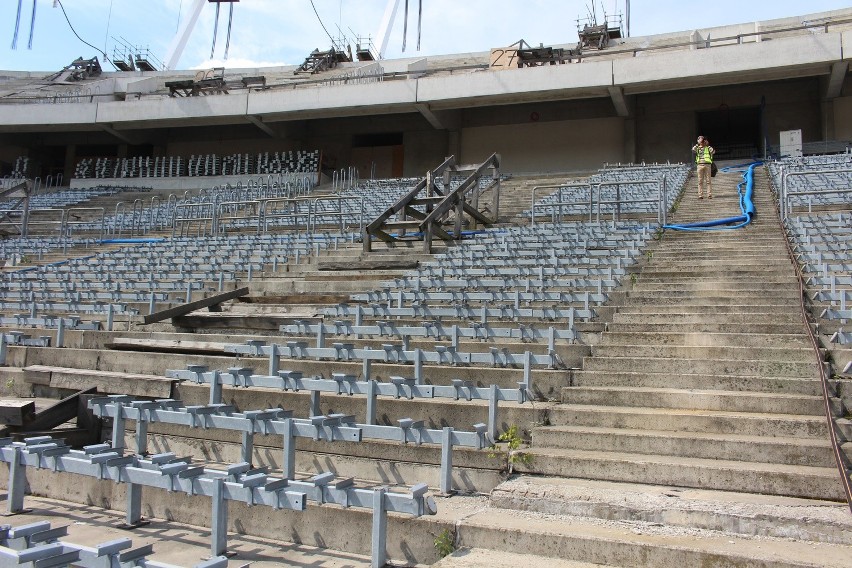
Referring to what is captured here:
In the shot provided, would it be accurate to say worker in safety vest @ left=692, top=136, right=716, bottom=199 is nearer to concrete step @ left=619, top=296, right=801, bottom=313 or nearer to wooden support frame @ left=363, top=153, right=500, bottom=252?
wooden support frame @ left=363, top=153, right=500, bottom=252

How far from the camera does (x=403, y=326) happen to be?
6.63m

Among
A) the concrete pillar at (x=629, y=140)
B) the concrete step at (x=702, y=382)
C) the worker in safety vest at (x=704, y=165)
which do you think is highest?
the concrete pillar at (x=629, y=140)

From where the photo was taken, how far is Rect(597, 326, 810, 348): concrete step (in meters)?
5.31

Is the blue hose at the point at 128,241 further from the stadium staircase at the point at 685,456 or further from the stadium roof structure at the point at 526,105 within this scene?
the stadium staircase at the point at 685,456

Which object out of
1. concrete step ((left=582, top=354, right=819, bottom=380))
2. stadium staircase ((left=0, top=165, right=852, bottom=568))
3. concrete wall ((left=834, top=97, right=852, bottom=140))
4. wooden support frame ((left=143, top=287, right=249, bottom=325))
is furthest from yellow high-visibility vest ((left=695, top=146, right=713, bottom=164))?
concrete wall ((left=834, top=97, right=852, bottom=140))

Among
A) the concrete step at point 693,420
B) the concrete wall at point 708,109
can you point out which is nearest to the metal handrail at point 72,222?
the concrete step at point 693,420

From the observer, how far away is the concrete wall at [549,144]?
2359 centimetres

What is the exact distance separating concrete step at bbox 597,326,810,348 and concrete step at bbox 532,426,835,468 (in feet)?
4.88

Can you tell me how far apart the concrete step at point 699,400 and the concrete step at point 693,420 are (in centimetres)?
7

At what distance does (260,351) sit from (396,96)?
60.0 ft

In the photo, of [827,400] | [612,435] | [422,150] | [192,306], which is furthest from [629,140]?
[612,435]

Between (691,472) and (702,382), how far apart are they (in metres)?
1.26

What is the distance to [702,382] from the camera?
4844 mm

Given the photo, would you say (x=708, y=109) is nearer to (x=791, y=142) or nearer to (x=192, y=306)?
(x=791, y=142)
